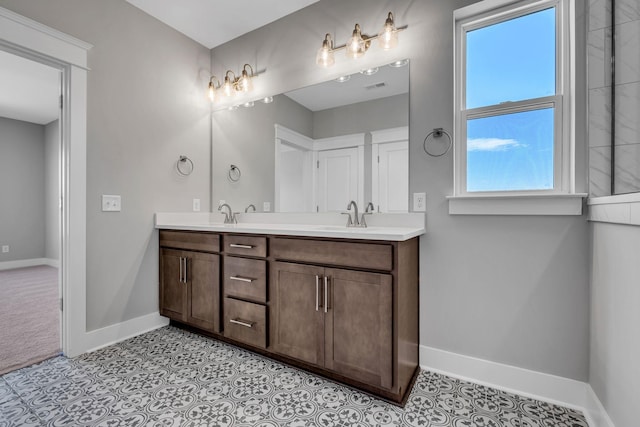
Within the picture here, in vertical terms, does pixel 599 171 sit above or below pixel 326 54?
below

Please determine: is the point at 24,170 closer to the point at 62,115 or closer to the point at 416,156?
the point at 62,115

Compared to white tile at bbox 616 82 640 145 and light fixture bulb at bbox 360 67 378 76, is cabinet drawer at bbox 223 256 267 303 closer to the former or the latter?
light fixture bulb at bbox 360 67 378 76

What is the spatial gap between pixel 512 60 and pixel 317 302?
1.80 metres

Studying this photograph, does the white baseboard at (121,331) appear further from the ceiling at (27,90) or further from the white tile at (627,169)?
the white tile at (627,169)

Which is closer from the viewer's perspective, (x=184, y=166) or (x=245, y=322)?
(x=245, y=322)

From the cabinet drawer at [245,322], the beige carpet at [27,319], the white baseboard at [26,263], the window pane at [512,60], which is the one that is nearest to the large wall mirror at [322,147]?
the window pane at [512,60]

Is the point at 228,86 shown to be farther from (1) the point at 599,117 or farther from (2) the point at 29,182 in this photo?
(2) the point at 29,182

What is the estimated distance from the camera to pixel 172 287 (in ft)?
8.07

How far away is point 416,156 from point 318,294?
107 centimetres

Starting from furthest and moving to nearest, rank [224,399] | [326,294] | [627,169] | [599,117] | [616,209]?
[326,294] → [224,399] → [599,117] → [627,169] → [616,209]

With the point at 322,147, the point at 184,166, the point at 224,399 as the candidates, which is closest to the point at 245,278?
the point at 224,399

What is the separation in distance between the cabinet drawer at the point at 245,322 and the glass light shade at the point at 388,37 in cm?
188

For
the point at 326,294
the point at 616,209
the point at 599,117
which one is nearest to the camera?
the point at 616,209

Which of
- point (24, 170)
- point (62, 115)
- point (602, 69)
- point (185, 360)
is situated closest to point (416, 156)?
point (602, 69)
